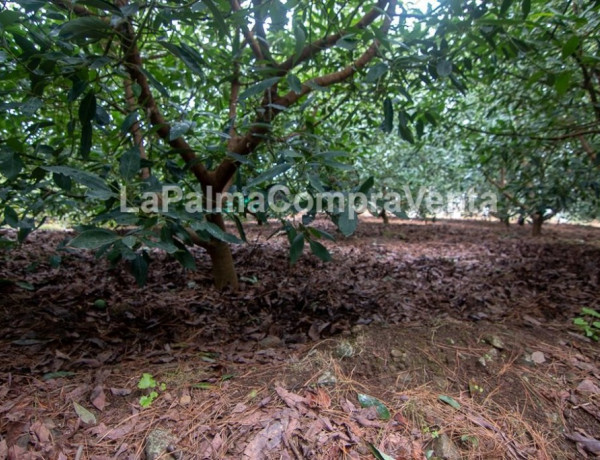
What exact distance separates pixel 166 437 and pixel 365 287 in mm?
1565

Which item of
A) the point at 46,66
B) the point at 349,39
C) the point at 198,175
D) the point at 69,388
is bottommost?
the point at 69,388

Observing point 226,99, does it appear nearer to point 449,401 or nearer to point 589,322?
point 449,401

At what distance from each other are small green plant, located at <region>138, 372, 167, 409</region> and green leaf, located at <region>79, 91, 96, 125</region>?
88 cm

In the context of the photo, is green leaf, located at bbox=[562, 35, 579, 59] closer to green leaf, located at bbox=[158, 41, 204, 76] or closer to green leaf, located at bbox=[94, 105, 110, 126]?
green leaf, located at bbox=[158, 41, 204, 76]

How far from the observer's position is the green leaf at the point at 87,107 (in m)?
1.06

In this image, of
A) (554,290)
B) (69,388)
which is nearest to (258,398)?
(69,388)

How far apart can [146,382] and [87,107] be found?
0.93 metres

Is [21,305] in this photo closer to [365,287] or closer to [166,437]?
[166,437]

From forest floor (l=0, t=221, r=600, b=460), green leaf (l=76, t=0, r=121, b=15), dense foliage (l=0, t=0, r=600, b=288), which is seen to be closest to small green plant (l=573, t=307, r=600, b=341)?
forest floor (l=0, t=221, r=600, b=460)

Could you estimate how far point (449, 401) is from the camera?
1.14 meters

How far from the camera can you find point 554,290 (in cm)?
222

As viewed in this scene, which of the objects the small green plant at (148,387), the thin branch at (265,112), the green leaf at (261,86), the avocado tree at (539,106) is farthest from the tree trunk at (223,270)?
the avocado tree at (539,106)

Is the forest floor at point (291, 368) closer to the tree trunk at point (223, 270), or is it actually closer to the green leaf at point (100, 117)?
the tree trunk at point (223, 270)

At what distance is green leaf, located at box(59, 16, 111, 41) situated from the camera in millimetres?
810
